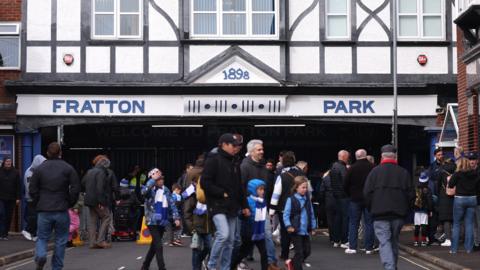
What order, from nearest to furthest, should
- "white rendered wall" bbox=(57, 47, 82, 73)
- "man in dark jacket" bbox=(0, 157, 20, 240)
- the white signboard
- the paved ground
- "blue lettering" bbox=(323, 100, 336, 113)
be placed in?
the paved ground < "man in dark jacket" bbox=(0, 157, 20, 240) < the white signboard < "white rendered wall" bbox=(57, 47, 82, 73) < "blue lettering" bbox=(323, 100, 336, 113)

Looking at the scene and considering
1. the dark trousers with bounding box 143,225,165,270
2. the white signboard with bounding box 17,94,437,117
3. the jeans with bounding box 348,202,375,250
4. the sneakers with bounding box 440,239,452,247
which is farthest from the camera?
the white signboard with bounding box 17,94,437,117

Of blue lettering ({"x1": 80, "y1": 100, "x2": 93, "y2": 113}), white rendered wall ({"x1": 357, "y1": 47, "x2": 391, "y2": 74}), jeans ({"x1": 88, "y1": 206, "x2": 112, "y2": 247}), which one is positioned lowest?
jeans ({"x1": 88, "y1": 206, "x2": 112, "y2": 247})

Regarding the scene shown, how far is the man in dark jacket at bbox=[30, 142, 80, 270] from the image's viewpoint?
44.3 ft

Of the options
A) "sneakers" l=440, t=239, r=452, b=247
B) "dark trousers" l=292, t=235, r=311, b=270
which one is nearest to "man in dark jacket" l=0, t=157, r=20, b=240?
"sneakers" l=440, t=239, r=452, b=247

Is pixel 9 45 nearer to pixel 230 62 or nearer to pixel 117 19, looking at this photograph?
pixel 117 19

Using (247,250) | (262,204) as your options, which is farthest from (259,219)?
(247,250)

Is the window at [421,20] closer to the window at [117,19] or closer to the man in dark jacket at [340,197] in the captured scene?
the window at [117,19]

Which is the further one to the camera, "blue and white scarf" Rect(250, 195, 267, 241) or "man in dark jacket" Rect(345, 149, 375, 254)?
"man in dark jacket" Rect(345, 149, 375, 254)

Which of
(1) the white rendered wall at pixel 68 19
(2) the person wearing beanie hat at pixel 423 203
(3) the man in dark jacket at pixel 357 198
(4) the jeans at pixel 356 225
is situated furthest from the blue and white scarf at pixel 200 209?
(1) the white rendered wall at pixel 68 19

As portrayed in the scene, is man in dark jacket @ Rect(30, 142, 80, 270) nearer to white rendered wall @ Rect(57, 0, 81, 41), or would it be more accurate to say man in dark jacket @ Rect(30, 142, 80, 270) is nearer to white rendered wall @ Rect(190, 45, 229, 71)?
white rendered wall @ Rect(190, 45, 229, 71)

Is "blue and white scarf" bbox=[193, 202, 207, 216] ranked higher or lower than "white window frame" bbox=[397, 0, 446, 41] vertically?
lower

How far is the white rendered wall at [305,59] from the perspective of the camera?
26547 mm

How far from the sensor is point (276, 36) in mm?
26453

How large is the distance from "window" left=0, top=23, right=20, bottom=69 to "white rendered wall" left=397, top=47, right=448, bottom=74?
1061 cm
